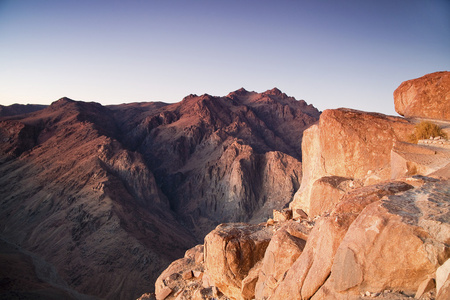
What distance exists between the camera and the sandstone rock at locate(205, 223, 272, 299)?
10.1m

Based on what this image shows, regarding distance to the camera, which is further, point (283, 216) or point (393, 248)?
point (283, 216)

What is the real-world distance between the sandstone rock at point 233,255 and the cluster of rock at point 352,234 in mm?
31

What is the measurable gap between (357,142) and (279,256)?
20.2 ft

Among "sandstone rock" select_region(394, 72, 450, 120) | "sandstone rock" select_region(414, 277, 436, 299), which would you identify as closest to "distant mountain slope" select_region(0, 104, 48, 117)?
"sandstone rock" select_region(394, 72, 450, 120)

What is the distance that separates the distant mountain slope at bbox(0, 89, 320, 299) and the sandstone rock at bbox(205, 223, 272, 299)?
27876 mm

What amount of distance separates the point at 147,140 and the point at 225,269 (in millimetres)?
74339

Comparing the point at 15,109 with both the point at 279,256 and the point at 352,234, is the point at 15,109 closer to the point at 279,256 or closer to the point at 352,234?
the point at 279,256

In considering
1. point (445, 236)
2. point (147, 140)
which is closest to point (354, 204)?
point (445, 236)

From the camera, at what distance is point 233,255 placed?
33.2 feet

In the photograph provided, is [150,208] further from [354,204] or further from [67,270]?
[354,204]

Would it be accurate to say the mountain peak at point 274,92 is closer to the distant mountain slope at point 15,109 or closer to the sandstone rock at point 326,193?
the distant mountain slope at point 15,109

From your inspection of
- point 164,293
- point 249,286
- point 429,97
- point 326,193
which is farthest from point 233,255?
point 429,97

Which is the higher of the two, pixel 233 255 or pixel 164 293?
pixel 233 255

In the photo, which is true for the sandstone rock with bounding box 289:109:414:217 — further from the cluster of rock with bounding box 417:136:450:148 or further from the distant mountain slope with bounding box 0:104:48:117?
the distant mountain slope with bounding box 0:104:48:117
